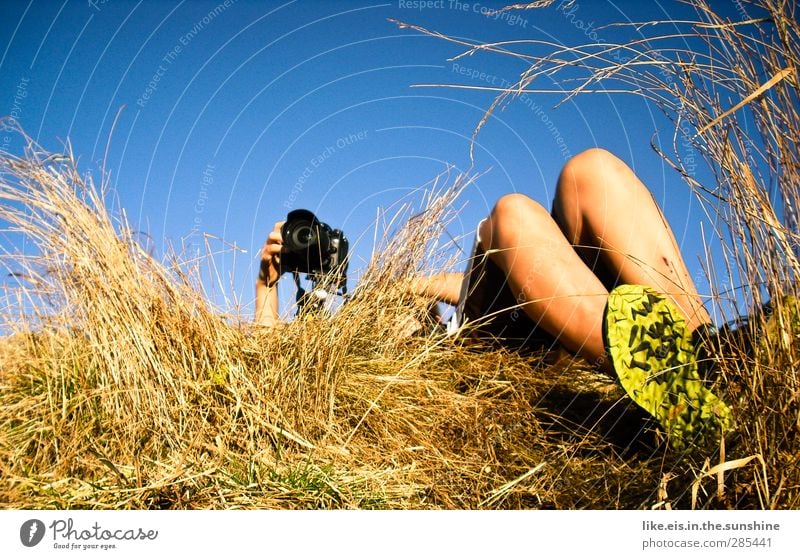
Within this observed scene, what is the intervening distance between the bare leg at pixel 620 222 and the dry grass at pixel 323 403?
29 centimetres

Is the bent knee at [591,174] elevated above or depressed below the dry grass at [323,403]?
above

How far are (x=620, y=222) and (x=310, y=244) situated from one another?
944 mm

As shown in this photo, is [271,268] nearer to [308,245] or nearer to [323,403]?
[308,245]

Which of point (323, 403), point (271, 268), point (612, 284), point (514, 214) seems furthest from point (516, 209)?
point (271, 268)

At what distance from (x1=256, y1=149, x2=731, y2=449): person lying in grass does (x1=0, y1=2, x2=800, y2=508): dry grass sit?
0.06 meters

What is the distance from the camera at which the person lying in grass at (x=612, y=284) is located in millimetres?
1004

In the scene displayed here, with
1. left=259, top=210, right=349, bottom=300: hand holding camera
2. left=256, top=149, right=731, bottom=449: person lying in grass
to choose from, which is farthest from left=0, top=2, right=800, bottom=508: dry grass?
left=259, top=210, right=349, bottom=300: hand holding camera

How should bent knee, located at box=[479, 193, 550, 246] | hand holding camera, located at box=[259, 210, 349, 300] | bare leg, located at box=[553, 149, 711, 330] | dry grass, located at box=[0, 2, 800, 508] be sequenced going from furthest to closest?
hand holding camera, located at box=[259, 210, 349, 300] → bent knee, located at box=[479, 193, 550, 246] → bare leg, located at box=[553, 149, 711, 330] → dry grass, located at box=[0, 2, 800, 508]

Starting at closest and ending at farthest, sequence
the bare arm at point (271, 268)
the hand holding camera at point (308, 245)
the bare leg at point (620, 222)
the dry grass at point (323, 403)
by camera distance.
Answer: the dry grass at point (323, 403), the bare leg at point (620, 222), the hand holding camera at point (308, 245), the bare arm at point (271, 268)

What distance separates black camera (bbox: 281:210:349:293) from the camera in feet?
6.04

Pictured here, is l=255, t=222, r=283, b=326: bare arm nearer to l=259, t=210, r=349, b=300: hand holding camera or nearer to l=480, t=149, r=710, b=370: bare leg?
l=259, t=210, r=349, b=300: hand holding camera

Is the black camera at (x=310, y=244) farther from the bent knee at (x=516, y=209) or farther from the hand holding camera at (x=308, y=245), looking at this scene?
the bent knee at (x=516, y=209)

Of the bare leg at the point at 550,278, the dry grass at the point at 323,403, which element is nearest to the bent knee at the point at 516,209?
the bare leg at the point at 550,278

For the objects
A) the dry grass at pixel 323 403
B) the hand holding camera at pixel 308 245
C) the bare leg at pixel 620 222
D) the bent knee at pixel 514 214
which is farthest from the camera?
the hand holding camera at pixel 308 245
